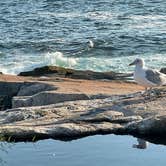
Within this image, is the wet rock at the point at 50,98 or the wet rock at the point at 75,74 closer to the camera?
the wet rock at the point at 50,98

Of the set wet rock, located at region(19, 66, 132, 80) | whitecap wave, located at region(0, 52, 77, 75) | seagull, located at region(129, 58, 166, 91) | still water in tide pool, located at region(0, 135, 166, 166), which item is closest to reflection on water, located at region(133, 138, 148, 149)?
still water in tide pool, located at region(0, 135, 166, 166)

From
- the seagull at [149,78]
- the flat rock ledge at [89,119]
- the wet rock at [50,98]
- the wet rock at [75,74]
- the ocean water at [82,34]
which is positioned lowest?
the ocean water at [82,34]

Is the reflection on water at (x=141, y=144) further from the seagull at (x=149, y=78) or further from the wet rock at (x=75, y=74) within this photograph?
the wet rock at (x=75, y=74)

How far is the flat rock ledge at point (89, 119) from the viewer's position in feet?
38.1

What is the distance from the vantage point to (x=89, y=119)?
12.1m

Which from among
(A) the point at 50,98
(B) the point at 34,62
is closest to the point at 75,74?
(B) the point at 34,62

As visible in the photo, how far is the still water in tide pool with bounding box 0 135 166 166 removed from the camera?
10.3 meters

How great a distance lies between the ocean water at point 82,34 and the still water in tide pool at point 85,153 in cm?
1292

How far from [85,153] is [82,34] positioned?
2173 cm

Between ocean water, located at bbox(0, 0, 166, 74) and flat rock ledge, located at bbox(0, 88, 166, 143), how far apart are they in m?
11.2

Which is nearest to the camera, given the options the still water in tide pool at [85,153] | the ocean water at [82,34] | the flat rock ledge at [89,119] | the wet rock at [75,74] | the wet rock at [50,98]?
the still water in tide pool at [85,153]

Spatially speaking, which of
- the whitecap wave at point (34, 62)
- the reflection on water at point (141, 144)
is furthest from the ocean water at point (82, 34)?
the reflection on water at point (141, 144)

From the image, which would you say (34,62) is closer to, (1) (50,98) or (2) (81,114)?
(1) (50,98)

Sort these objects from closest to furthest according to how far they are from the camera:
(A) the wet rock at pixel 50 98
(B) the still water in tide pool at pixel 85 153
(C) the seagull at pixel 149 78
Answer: (B) the still water in tide pool at pixel 85 153 < (C) the seagull at pixel 149 78 < (A) the wet rock at pixel 50 98
